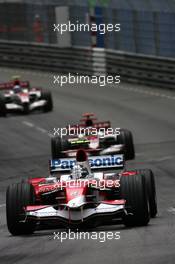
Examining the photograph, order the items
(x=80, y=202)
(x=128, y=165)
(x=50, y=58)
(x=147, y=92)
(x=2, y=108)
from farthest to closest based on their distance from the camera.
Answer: (x=50, y=58), (x=147, y=92), (x=2, y=108), (x=128, y=165), (x=80, y=202)

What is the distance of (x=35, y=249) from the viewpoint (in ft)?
43.8

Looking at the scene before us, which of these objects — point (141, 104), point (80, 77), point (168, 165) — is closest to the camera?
point (168, 165)

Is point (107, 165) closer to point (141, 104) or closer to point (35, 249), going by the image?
point (35, 249)

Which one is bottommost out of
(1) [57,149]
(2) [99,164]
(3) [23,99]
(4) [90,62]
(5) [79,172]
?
(4) [90,62]

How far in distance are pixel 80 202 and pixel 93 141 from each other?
8.45 metres

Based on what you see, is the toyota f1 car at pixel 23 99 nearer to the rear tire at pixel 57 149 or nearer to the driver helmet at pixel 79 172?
the rear tire at pixel 57 149

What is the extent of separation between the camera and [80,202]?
47.9 feet

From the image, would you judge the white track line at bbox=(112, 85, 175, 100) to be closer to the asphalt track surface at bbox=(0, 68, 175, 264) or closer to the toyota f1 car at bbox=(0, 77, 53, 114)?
the asphalt track surface at bbox=(0, 68, 175, 264)

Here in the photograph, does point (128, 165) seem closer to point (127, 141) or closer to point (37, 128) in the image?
point (127, 141)

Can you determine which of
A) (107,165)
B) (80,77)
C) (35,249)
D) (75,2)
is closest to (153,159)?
(107,165)

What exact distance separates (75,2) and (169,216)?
30.1 meters

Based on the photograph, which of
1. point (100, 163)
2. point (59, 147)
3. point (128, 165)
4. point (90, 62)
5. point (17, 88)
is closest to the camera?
point (100, 163)

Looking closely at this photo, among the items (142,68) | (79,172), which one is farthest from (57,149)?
(142,68)

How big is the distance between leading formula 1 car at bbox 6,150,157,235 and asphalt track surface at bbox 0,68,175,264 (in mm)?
196
